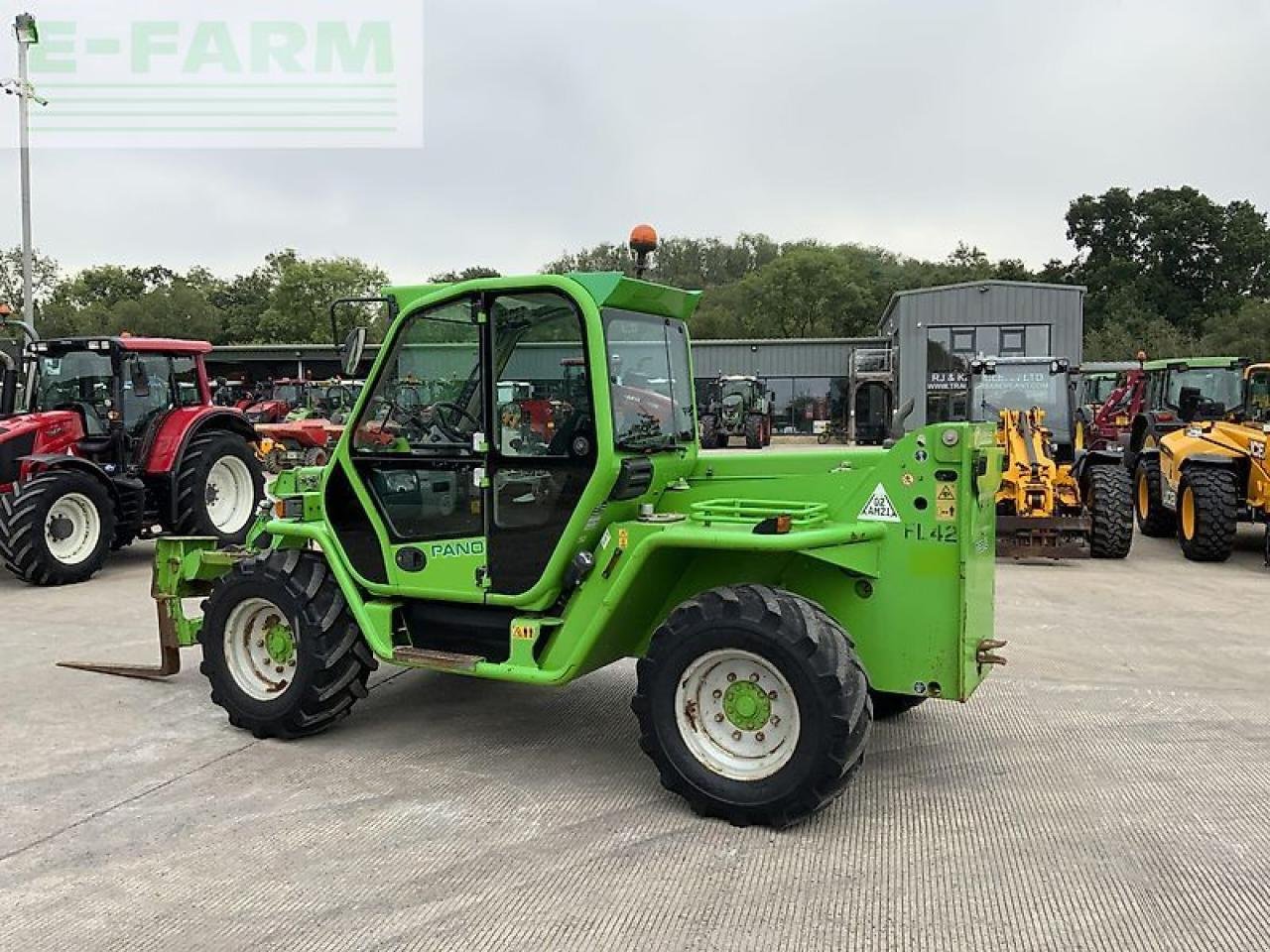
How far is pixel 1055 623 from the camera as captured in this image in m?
7.23

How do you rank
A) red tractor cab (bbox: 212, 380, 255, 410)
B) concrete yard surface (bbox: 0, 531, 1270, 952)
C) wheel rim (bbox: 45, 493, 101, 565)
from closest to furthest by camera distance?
concrete yard surface (bbox: 0, 531, 1270, 952), wheel rim (bbox: 45, 493, 101, 565), red tractor cab (bbox: 212, 380, 255, 410)

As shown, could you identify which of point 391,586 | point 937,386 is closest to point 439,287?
point 391,586

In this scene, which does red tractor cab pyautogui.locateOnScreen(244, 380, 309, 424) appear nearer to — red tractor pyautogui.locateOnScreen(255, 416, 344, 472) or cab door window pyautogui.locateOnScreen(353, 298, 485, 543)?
red tractor pyautogui.locateOnScreen(255, 416, 344, 472)

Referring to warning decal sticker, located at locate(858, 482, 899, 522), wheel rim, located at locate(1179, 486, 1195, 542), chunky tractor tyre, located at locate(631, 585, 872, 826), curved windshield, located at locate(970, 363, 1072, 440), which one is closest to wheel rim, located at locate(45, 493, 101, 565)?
chunky tractor tyre, located at locate(631, 585, 872, 826)

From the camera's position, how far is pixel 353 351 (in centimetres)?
452

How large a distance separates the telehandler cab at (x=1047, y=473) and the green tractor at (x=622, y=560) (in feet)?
18.1

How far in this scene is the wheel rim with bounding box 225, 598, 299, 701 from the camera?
16.0 ft

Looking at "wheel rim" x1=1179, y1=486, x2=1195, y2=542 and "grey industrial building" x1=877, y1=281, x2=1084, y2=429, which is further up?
"grey industrial building" x1=877, y1=281, x2=1084, y2=429

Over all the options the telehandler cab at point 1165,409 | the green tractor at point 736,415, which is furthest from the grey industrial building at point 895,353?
the telehandler cab at point 1165,409

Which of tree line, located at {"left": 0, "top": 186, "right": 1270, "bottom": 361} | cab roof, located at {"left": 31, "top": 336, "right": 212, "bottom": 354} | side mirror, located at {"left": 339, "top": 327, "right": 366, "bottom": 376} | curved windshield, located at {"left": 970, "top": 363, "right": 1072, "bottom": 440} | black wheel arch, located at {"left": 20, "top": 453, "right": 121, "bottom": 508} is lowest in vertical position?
black wheel arch, located at {"left": 20, "top": 453, "right": 121, "bottom": 508}

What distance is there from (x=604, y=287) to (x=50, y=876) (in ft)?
9.55

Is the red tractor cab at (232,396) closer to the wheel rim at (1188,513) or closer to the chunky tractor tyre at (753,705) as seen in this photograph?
the wheel rim at (1188,513)

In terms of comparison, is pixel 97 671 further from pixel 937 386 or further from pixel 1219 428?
pixel 937 386

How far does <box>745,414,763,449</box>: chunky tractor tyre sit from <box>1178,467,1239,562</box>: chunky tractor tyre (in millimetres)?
19284
